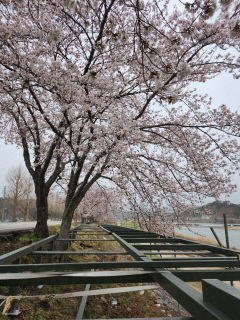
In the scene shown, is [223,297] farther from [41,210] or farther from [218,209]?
[41,210]

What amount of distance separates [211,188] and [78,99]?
4730 millimetres

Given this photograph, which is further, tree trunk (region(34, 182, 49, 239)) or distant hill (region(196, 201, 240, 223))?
tree trunk (region(34, 182, 49, 239))

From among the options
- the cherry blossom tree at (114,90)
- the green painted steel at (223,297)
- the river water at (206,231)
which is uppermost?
the cherry blossom tree at (114,90)

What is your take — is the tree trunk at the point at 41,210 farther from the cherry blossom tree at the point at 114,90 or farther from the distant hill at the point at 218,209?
the distant hill at the point at 218,209

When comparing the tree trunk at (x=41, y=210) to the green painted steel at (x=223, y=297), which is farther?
the tree trunk at (x=41, y=210)

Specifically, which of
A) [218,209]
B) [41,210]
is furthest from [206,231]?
[41,210]

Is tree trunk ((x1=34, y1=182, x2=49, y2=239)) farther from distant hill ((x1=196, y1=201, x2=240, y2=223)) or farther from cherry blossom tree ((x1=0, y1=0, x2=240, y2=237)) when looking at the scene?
distant hill ((x1=196, y1=201, x2=240, y2=223))

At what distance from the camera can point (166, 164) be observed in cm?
704

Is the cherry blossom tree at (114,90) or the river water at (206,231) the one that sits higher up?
the cherry blossom tree at (114,90)

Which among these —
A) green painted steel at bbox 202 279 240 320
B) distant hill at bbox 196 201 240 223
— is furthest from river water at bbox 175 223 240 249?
green painted steel at bbox 202 279 240 320

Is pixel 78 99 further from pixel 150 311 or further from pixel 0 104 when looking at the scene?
pixel 150 311

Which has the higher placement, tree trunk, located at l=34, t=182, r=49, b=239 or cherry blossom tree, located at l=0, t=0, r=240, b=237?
cherry blossom tree, located at l=0, t=0, r=240, b=237

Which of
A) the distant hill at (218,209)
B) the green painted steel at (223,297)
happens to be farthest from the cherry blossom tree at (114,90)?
the green painted steel at (223,297)

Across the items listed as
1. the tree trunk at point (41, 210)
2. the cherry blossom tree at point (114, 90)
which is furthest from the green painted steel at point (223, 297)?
the tree trunk at point (41, 210)
